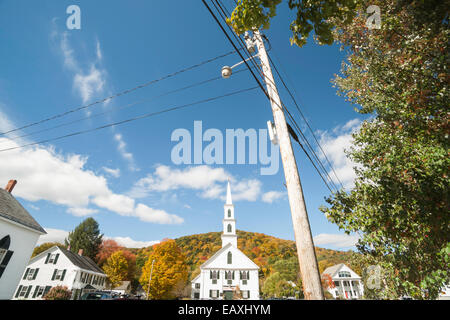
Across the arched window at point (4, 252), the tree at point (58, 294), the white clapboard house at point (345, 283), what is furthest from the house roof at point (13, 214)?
the white clapboard house at point (345, 283)

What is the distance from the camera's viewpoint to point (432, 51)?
6051 millimetres

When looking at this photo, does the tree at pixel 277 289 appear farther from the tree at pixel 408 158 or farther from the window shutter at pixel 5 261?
the window shutter at pixel 5 261

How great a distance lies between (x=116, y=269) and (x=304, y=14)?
5957cm

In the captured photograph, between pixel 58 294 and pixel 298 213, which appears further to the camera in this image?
pixel 58 294

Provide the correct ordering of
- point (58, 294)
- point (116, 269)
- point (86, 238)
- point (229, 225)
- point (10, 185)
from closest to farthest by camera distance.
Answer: point (10, 185), point (58, 294), point (229, 225), point (116, 269), point (86, 238)

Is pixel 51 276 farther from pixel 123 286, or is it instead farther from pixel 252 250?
pixel 252 250

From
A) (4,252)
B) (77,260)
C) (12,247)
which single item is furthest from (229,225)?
(4,252)

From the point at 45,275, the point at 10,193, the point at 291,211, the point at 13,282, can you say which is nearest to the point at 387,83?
the point at 291,211

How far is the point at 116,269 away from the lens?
1832 inches

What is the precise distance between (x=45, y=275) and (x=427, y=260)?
46468mm

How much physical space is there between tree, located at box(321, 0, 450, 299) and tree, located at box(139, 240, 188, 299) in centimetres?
3291

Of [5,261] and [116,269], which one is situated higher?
[116,269]
